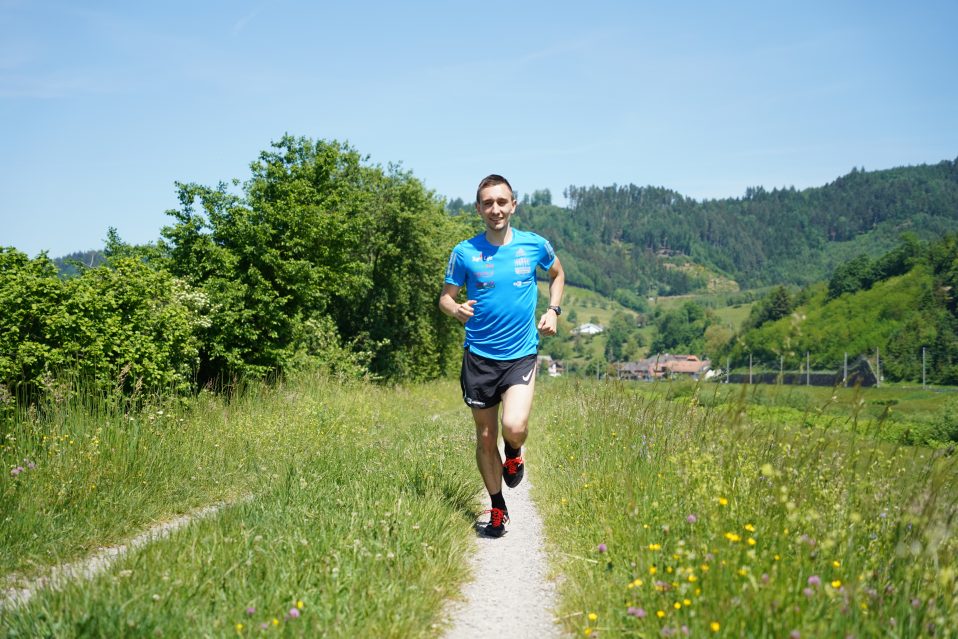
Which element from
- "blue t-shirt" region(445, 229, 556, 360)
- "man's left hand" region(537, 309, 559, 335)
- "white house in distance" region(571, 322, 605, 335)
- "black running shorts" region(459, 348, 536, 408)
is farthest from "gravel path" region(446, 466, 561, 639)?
"white house in distance" region(571, 322, 605, 335)

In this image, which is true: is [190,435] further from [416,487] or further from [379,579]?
[379,579]

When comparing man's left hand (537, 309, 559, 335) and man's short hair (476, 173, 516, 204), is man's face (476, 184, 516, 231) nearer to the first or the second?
man's short hair (476, 173, 516, 204)

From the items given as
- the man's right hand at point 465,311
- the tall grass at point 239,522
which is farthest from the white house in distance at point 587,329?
the man's right hand at point 465,311

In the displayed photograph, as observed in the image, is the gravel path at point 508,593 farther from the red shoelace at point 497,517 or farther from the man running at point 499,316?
the man running at point 499,316

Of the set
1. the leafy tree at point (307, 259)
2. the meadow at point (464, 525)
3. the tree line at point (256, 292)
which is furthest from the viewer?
the leafy tree at point (307, 259)

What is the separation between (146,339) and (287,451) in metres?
5.99

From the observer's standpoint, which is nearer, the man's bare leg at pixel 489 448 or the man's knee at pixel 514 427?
the man's knee at pixel 514 427

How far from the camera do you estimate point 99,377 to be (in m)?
10.2

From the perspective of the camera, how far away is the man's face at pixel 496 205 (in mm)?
5230

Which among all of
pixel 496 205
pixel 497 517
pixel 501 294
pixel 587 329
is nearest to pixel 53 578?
pixel 497 517

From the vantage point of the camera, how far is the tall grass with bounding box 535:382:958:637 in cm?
273

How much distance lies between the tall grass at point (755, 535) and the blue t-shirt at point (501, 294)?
1.29 metres

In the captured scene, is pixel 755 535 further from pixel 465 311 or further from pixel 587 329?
pixel 587 329

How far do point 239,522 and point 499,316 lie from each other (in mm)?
2258
